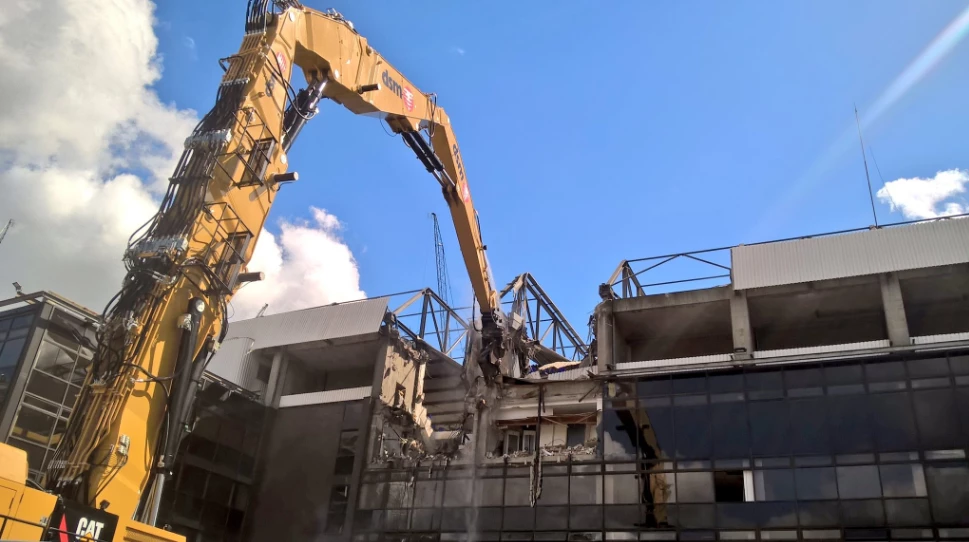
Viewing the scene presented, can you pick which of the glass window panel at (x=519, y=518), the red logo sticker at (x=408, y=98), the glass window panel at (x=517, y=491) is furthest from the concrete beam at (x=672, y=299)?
the red logo sticker at (x=408, y=98)

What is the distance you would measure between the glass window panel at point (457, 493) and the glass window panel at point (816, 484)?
11027 mm

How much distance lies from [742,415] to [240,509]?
19058 mm

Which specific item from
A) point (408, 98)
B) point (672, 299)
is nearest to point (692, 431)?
point (672, 299)

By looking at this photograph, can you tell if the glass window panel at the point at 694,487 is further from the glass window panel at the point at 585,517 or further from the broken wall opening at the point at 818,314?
the broken wall opening at the point at 818,314

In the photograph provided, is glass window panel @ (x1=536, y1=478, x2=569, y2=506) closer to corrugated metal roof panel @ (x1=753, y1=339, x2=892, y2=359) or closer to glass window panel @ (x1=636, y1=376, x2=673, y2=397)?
→ glass window panel @ (x1=636, y1=376, x2=673, y2=397)

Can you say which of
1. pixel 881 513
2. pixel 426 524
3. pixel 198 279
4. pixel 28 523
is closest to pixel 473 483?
pixel 426 524

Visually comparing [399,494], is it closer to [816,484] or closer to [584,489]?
[584,489]

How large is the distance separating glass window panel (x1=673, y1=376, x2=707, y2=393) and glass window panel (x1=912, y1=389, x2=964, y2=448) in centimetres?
616

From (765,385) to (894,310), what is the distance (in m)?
4.81

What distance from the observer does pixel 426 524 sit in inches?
1069

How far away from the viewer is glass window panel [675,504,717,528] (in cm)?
2311

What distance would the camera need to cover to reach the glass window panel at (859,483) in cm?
2183

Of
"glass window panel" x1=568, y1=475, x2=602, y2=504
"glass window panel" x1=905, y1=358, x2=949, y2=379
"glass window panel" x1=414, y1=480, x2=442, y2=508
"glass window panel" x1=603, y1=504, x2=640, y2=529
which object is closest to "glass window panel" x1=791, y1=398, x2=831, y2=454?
"glass window panel" x1=905, y1=358, x2=949, y2=379

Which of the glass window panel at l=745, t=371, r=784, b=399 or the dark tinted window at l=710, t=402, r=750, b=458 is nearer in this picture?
the dark tinted window at l=710, t=402, r=750, b=458
